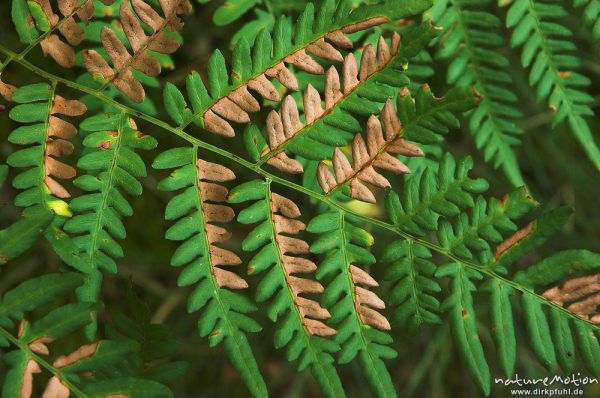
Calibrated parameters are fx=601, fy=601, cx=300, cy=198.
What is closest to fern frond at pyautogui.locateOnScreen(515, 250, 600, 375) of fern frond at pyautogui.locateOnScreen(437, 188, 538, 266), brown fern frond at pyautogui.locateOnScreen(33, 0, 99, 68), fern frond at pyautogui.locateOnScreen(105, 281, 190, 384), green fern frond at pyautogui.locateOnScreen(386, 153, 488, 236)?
fern frond at pyautogui.locateOnScreen(437, 188, 538, 266)

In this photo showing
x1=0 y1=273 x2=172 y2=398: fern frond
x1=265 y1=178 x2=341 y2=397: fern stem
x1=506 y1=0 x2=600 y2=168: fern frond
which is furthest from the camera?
x1=506 y1=0 x2=600 y2=168: fern frond

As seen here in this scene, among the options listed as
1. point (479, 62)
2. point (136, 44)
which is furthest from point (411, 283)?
point (136, 44)

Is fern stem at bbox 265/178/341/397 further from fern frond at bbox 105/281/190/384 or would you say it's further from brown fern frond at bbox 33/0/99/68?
brown fern frond at bbox 33/0/99/68

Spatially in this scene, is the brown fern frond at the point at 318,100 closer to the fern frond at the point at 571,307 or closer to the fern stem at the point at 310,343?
the fern stem at the point at 310,343

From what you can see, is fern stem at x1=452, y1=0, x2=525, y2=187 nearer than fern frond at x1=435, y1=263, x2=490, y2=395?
No

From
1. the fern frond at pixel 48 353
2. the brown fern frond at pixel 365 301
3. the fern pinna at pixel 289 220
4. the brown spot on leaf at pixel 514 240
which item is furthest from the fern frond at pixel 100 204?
the brown spot on leaf at pixel 514 240

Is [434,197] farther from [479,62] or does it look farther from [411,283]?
[479,62]
